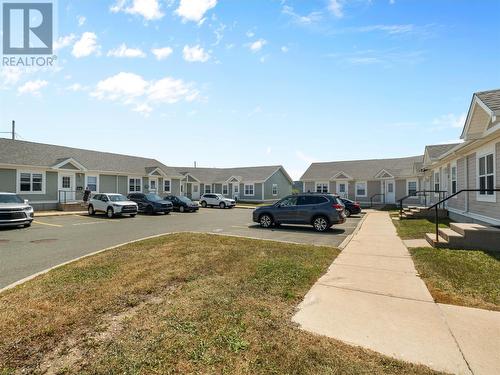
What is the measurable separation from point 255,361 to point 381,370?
1343 mm

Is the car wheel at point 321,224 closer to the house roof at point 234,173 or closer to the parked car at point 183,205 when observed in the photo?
the parked car at point 183,205

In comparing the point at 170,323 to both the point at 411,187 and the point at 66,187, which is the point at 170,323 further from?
the point at 411,187

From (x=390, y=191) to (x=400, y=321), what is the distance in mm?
34402

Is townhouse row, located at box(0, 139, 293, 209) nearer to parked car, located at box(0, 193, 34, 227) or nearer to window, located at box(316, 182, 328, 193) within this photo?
window, located at box(316, 182, 328, 193)

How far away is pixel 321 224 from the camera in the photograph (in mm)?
14031

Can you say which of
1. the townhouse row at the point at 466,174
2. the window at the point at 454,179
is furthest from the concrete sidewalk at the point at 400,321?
the window at the point at 454,179

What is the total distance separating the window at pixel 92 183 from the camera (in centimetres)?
2886

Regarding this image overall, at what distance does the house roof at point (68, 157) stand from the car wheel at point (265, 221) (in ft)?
68.6

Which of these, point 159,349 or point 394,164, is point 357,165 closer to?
point 394,164

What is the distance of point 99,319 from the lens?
4.27m

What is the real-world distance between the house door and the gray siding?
25328 mm

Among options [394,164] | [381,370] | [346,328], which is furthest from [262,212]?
[394,164]

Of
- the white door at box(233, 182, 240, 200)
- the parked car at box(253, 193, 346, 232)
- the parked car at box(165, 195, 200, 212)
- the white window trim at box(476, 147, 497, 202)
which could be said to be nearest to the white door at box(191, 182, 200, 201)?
the white door at box(233, 182, 240, 200)

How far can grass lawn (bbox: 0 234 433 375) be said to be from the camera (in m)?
3.17
